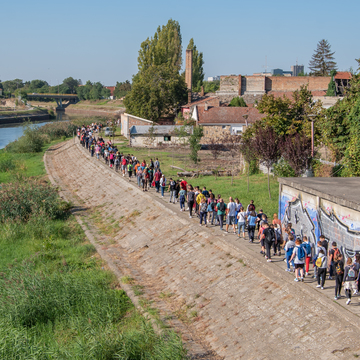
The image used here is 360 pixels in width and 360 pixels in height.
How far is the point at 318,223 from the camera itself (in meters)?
11.4

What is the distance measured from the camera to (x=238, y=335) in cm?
989

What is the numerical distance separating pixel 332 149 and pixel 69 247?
12270 mm

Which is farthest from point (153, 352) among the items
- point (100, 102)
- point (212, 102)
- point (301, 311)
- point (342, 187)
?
point (100, 102)

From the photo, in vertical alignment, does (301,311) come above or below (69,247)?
above

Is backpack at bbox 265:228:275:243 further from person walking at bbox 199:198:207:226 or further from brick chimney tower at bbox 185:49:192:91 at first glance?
brick chimney tower at bbox 185:49:192:91

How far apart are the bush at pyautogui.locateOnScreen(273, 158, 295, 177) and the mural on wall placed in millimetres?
7845

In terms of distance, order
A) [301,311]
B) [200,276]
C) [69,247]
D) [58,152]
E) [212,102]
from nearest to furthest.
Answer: [301,311], [200,276], [69,247], [58,152], [212,102]

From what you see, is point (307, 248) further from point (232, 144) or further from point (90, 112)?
point (90, 112)

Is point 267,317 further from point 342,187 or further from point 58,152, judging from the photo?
point 58,152

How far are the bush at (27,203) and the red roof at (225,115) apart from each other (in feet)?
80.0

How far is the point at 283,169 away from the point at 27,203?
40.2 ft

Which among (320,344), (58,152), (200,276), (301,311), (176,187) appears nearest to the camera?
(320,344)

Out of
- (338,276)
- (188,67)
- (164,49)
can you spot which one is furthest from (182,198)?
(188,67)

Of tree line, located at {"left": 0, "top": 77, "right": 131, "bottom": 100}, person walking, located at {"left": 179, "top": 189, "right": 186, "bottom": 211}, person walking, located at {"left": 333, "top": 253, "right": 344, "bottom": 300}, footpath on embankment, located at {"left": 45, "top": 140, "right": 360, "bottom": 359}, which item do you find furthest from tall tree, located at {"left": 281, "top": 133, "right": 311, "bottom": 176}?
tree line, located at {"left": 0, "top": 77, "right": 131, "bottom": 100}
